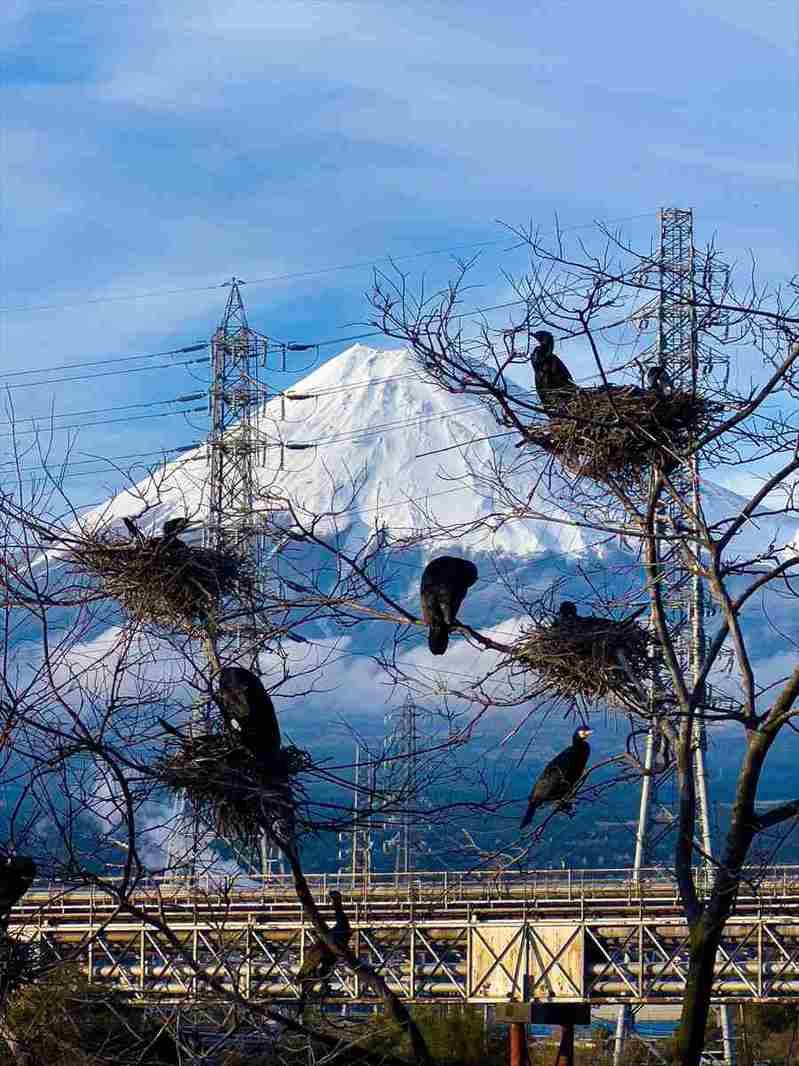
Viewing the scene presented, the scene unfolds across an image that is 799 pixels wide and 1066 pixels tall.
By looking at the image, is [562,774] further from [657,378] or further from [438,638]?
[657,378]

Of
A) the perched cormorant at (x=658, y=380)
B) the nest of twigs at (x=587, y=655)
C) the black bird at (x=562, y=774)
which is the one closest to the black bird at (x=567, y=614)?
the nest of twigs at (x=587, y=655)

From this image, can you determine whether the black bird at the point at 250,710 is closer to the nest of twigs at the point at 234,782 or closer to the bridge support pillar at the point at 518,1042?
the nest of twigs at the point at 234,782

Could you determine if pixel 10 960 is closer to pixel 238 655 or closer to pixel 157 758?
pixel 157 758

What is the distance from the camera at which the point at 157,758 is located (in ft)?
28.0

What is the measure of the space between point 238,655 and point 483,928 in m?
14.5

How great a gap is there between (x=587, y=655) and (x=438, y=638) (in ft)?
3.31

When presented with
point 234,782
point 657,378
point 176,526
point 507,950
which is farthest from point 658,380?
point 507,950

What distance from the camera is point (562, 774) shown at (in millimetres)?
Answer: 11477

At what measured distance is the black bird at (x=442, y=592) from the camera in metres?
9.55

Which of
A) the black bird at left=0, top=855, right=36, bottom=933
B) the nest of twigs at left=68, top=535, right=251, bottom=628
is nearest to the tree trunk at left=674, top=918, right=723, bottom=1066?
the nest of twigs at left=68, top=535, right=251, bottom=628

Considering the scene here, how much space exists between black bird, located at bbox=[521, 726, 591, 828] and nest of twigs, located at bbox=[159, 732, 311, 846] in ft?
9.80

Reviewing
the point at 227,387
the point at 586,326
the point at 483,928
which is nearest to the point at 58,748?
the point at 586,326

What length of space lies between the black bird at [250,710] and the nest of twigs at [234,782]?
0.24 feet

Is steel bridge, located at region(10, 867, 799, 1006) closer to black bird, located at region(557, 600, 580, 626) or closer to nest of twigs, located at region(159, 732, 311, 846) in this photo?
black bird, located at region(557, 600, 580, 626)
